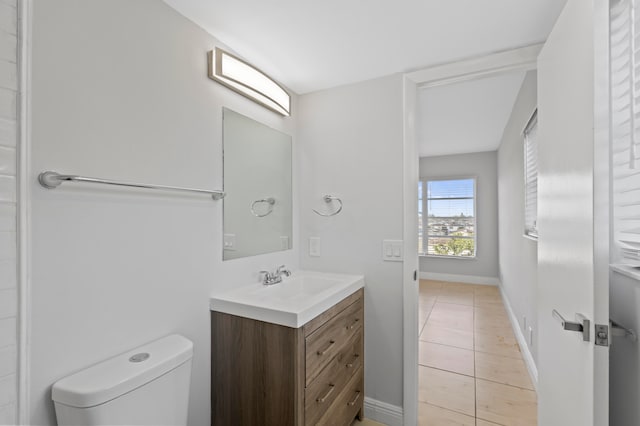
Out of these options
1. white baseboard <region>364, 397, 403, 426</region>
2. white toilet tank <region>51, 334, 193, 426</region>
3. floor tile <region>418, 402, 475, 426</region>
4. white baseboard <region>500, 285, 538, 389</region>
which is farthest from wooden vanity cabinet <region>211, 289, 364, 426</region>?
white baseboard <region>500, 285, 538, 389</region>

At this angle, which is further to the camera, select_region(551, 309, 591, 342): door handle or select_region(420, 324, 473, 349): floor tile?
select_region(420, 324, 473, 349): floor tile

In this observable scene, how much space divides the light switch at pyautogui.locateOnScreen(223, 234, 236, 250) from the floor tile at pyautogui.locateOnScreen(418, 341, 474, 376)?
198 cm

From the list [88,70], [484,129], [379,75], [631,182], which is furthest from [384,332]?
[484,129]

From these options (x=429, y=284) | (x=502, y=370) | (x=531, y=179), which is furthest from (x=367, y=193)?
(x=429, y=284)

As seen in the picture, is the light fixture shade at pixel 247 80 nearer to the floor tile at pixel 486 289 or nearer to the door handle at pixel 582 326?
the door handle at pixel 582 326

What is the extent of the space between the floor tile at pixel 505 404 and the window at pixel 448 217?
129 inches

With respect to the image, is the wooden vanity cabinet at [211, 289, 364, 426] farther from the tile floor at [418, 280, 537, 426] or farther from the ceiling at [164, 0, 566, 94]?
the ceiling at [164, 0, 566, 94]

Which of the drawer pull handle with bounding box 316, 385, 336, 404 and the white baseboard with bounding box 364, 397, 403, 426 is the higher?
the drawer pull handle with bounding box 316, 385, 336, 404

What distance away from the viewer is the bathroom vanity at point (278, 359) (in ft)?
4.21

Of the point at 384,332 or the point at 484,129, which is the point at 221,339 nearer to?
the point at 384,332

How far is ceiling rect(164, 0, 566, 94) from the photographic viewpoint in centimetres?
132

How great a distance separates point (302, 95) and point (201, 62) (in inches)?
35.4

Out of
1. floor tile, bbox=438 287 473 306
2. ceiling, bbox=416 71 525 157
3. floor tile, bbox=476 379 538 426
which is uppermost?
ceiling, bbox=416 71 525 157

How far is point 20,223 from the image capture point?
0.84m
